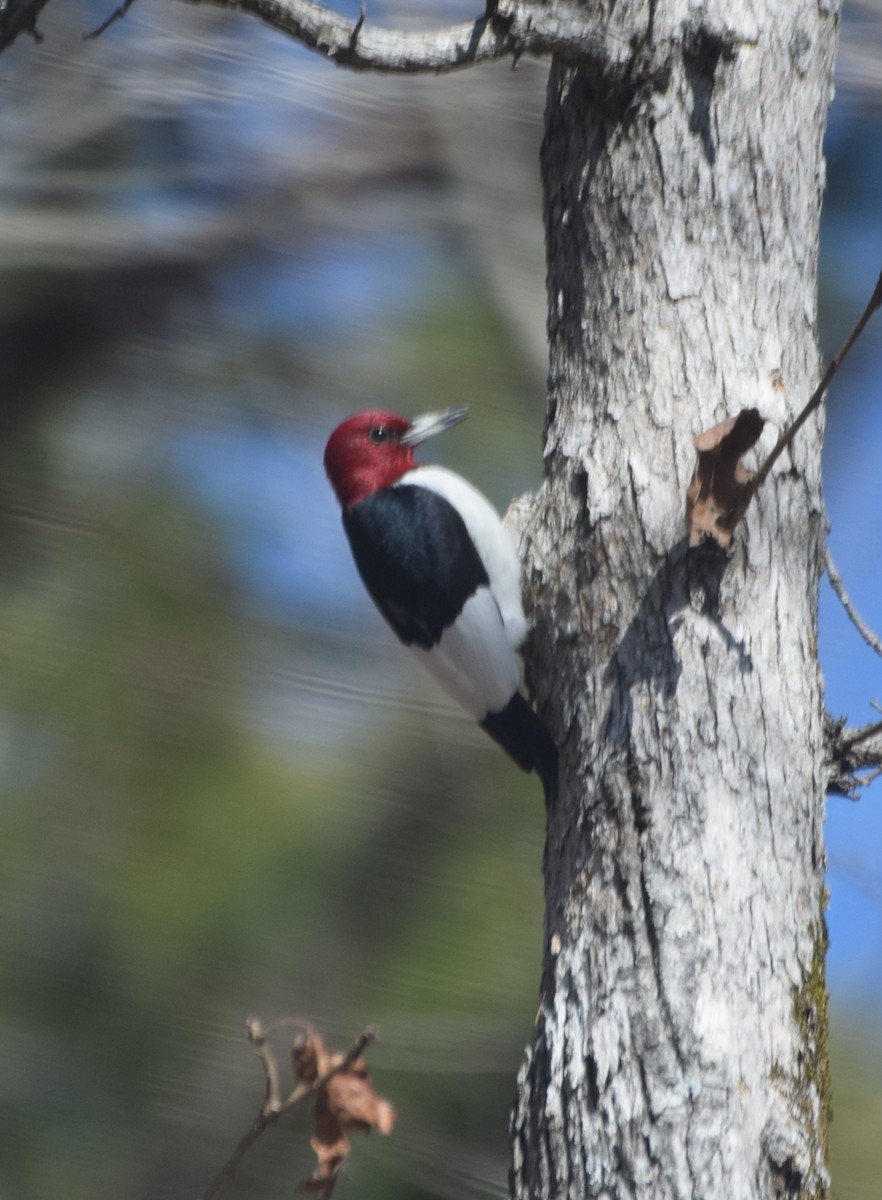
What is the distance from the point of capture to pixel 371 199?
4812mm

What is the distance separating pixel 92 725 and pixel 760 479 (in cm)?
276

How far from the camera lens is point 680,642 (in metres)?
2.04

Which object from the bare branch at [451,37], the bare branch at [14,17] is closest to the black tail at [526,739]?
the bare branch at [451,37]

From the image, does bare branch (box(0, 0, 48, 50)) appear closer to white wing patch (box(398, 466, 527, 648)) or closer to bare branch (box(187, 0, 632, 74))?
bare branch (box(187, 0, 632, 74))

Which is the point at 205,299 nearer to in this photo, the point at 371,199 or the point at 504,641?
the point at 371,199

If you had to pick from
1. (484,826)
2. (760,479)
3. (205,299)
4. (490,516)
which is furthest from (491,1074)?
(205,299)

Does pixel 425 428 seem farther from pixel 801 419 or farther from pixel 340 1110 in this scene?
pixel 340 1110

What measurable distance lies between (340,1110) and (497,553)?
145cm

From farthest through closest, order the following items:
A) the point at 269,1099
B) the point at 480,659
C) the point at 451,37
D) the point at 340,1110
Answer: the point at 480,659, the point at 451,37, the point at 340,1110, the point at 269,1099

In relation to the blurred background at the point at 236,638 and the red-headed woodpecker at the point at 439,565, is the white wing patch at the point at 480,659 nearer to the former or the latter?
the red-headed woodpecker at the point at 439,565

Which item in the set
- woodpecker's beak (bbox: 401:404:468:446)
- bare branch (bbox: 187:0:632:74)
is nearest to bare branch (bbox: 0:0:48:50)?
bare branch (bbox: 187:0:632:74)

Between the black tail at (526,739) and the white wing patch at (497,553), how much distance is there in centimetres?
16

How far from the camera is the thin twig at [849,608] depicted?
7.27 ft

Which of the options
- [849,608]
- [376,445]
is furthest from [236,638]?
[849,608]
